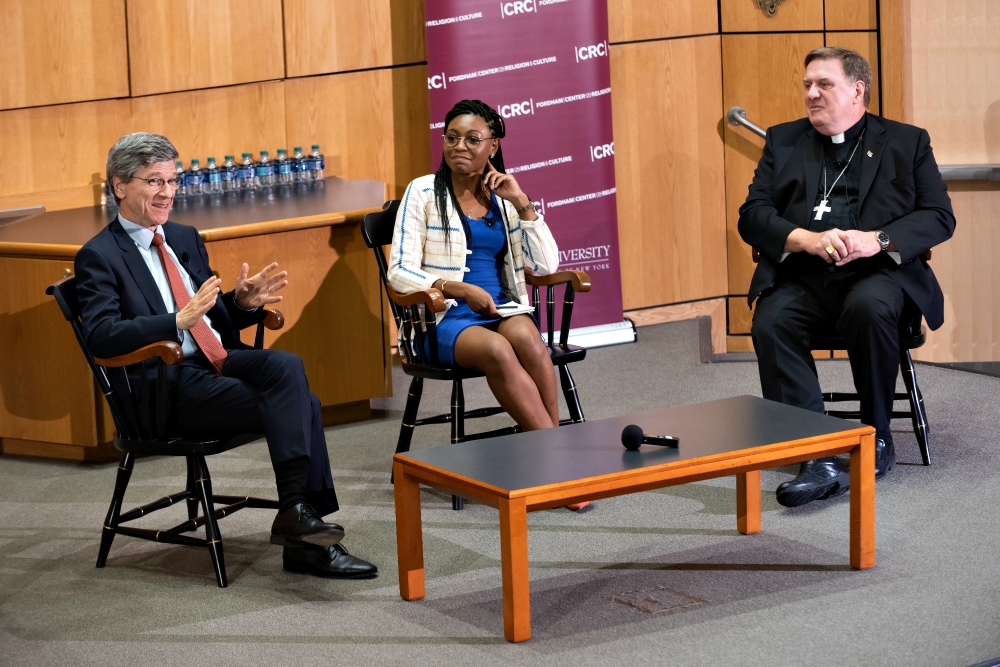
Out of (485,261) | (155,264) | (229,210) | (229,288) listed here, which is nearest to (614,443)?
(485,261)

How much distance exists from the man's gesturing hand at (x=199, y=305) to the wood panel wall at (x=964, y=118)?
382 centimetres

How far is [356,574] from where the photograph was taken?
355 centimetres

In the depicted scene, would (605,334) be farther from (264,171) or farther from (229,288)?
(229,288)

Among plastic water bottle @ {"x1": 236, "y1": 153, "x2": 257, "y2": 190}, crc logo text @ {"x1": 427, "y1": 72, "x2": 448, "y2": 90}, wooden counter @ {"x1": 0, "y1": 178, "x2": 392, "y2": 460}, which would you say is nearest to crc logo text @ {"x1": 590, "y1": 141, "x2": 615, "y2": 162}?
crc logo text @ {"x1": 427, "y1": 72, "x2": 448, "y2": 90}

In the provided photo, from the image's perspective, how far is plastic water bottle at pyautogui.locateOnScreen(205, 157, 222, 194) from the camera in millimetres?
5551

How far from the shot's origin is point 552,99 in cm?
603

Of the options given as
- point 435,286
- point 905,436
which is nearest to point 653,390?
point 905,436

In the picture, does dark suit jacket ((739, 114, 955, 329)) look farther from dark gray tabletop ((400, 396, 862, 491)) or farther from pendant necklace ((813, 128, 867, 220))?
dark gray tabletop ((400, 396, 862, 491))

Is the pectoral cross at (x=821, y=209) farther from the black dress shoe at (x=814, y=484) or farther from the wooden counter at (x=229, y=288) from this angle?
the wooden counter at (x=229, y=288)

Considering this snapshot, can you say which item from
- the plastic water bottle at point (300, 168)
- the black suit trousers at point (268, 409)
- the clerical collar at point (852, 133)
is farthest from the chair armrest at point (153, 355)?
the clerical collar at point (852, 133)

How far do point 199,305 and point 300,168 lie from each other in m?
2.40

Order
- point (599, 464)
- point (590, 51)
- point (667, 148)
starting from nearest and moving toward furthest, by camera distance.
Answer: point (599, 464) → point (590, 51) → point (667, 148)

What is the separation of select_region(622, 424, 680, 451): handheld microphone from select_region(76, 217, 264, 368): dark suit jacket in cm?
127

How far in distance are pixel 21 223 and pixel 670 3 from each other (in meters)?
3.35
